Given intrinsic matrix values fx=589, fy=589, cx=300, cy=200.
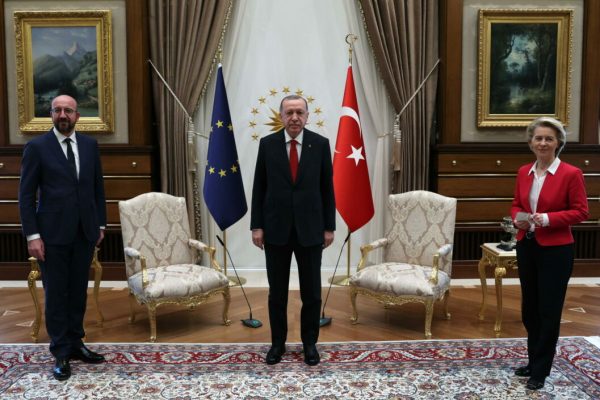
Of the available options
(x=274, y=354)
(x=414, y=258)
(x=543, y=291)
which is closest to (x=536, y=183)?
(x=543, y=291)

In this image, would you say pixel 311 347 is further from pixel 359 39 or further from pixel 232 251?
pixel 359 39

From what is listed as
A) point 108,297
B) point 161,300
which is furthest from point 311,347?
point 108,297

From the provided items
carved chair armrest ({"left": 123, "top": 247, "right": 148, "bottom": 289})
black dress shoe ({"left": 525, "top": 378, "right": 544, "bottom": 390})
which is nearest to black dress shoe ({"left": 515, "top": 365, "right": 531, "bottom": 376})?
black dress shoe ({"left": 525, "top": 378, "right": 544, "bottom": 390})

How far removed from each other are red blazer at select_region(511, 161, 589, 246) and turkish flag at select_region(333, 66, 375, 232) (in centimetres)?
215

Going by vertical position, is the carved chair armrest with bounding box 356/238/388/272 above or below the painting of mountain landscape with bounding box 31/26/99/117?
below

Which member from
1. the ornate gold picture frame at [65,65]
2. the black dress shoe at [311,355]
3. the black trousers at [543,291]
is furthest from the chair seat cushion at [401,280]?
the ornate gold picture frame at [65,65]

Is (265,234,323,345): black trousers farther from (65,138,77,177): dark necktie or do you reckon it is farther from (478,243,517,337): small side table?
(478,243,517,337): small side table

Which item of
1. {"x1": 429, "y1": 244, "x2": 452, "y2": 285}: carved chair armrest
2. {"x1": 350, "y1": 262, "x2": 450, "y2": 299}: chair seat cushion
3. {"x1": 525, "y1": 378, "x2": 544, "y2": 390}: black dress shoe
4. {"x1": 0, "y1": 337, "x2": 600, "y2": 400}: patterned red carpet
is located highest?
{"x1": 429, "y1": 244, "x2": 452, "y2": 285}: carved chair armrest

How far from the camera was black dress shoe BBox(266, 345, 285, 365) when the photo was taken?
3.75 m

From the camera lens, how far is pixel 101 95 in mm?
5836

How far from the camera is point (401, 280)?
4344 millimetres

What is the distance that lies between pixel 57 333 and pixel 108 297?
73.0 inches

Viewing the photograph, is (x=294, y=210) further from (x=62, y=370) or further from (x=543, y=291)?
(x=62, y=370)

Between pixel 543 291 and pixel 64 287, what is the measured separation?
281cm
